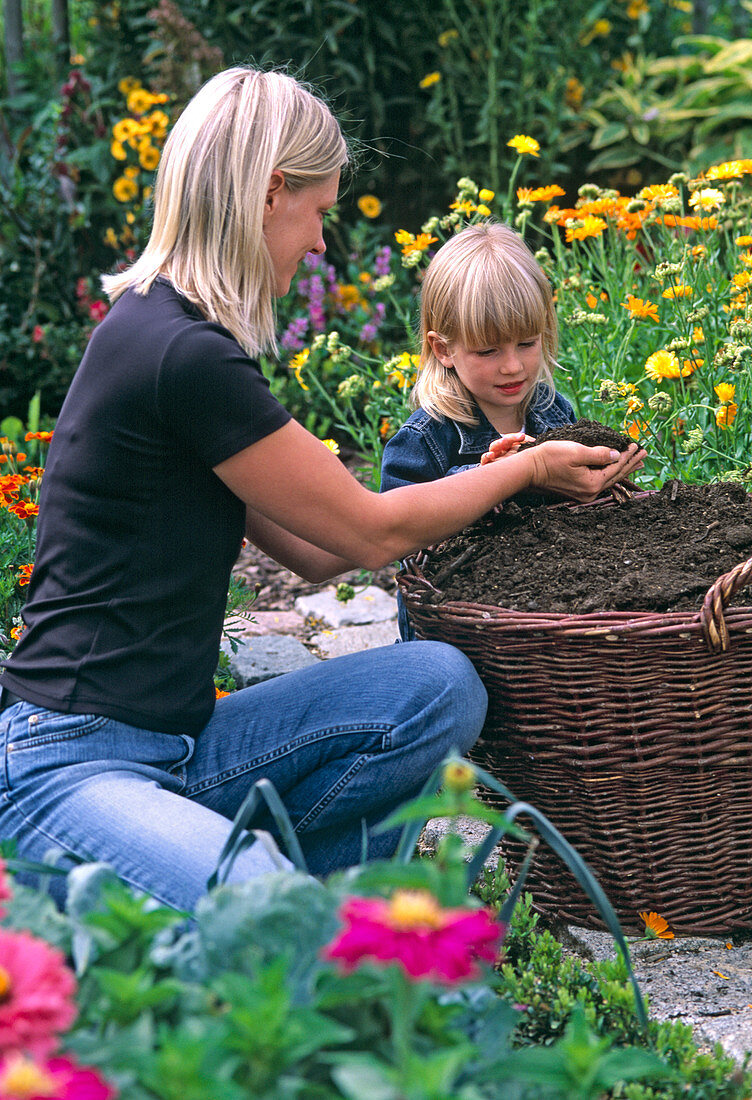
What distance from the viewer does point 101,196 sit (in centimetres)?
484

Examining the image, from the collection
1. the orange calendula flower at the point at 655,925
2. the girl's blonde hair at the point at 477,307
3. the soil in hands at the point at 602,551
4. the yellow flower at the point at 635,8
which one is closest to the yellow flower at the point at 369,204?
the yellow flower at the point at 635,8

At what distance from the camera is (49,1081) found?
2.24 feet

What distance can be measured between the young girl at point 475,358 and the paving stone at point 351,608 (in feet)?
3.54

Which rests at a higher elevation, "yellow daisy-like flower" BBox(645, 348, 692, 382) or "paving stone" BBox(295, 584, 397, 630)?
"yellow daisy-like flower" BBox(645, 348, 692, 382)

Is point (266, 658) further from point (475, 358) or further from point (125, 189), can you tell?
point (125, 189)

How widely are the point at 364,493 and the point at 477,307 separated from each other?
2.26 ft

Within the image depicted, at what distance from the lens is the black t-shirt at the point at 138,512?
142 centimetres

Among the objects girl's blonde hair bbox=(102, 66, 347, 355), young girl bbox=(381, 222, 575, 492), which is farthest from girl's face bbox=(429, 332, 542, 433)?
girl's blonde hair bbox=(102, 66, 347, 355)

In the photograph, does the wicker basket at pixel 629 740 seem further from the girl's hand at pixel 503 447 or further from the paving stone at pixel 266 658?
the paving stone at pixel 266 658

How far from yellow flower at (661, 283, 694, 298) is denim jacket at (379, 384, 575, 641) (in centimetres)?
35

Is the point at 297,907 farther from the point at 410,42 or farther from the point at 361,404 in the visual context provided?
the point at 410,42

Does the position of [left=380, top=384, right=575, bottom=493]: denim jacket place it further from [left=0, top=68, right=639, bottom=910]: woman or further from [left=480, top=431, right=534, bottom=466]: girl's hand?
[left=0, top=68, right=639, bottom=910]: woman

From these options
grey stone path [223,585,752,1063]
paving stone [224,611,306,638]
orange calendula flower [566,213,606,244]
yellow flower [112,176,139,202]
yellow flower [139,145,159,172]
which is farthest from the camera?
yellow flower [112,176,139,202]

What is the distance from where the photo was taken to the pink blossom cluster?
0.70 m
